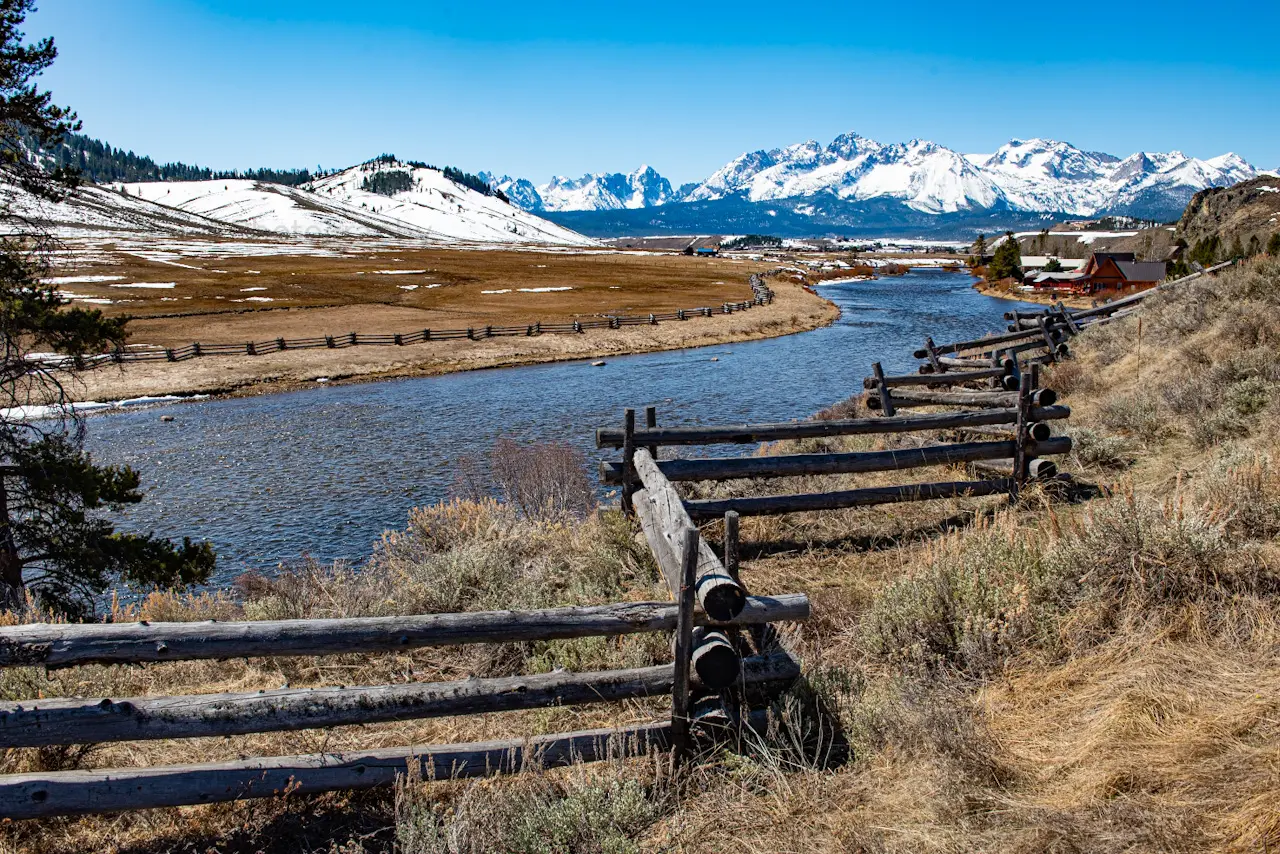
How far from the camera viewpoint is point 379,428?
23.1 metres

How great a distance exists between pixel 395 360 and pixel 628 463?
95.0 ft

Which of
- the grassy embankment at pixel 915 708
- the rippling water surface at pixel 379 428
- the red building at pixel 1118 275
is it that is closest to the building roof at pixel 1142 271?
the red building at pixel 1118 275

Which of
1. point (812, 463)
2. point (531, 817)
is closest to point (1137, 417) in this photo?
point (812, 463)

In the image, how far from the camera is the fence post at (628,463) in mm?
8675

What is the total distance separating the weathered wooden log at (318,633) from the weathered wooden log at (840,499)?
3159mm

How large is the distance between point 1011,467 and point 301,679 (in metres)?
8.67

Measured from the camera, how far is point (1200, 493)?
648cm

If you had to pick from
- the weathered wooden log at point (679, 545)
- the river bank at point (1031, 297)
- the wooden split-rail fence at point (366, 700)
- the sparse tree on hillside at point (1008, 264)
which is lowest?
the wooden split-rail fence at point (366, 700)

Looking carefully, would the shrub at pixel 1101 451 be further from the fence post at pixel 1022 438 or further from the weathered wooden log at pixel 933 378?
the weathered wooden log at pixel 933 378

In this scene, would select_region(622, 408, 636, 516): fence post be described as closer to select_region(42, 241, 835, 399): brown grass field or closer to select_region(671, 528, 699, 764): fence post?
select_region(671, 528, 699, 764): fence post

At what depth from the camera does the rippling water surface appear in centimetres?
1531

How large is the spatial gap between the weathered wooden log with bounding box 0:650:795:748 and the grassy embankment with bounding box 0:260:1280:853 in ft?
1.41

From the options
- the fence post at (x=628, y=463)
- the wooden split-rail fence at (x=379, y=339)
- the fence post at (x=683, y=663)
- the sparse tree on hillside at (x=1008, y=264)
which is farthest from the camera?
the sparse tree on hillside at (x=1008, y=264)

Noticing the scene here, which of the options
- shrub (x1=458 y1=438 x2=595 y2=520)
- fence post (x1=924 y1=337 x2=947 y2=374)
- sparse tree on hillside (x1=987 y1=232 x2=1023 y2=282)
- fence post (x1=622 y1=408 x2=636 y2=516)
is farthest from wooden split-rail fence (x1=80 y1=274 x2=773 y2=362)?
sparse tree on hillside (x1=987 y1=232 x2=1023 y2=282)
